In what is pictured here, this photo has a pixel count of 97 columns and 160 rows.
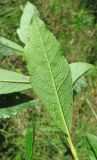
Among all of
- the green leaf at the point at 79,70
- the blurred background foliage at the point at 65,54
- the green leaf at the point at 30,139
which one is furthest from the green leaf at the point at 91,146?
the blurred background foliage at the point at 65,54

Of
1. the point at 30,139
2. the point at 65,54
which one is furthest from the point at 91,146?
the point at 65,54

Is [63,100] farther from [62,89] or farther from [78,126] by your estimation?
[78,126]

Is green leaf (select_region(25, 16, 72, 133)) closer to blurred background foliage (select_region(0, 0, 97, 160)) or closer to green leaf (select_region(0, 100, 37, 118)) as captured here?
green leaf (select_region(0, 100, 37, 118))

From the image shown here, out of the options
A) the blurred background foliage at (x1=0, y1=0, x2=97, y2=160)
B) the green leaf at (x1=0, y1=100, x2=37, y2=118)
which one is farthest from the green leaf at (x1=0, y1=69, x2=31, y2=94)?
the blurred background foliage at (x1=0, y1=0, x2=97, y2=160)

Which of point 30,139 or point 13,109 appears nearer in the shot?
point 30,139

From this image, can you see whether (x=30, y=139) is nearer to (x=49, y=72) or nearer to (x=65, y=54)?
A: (x=49, y=72)

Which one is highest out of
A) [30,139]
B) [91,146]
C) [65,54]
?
[30,139]

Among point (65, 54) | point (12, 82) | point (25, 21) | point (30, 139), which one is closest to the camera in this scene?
point (30, 139)
